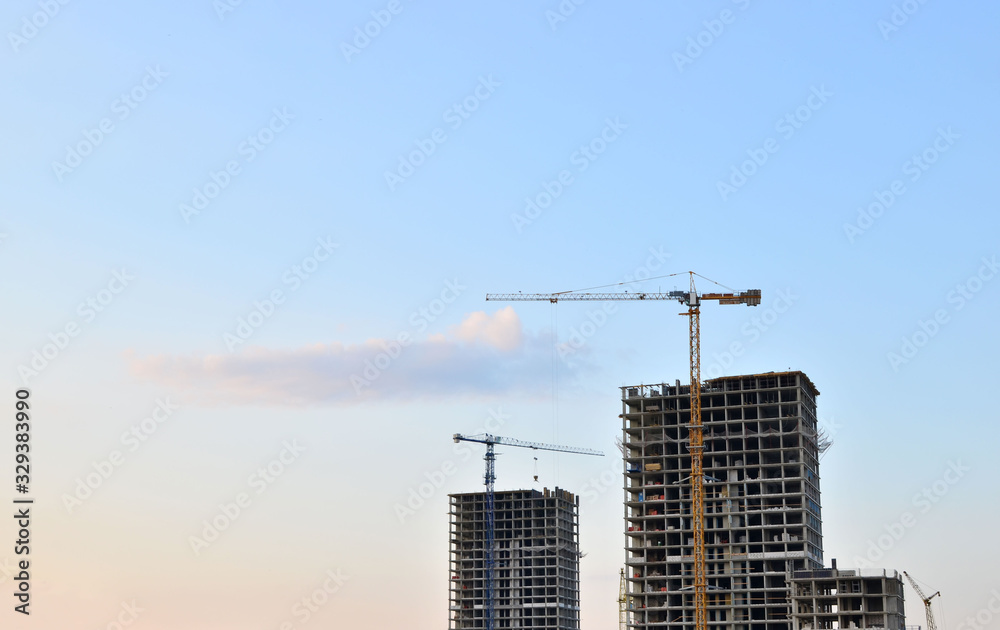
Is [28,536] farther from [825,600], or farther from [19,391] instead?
[825,600]

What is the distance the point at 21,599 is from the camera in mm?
99375

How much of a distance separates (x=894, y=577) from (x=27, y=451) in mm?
133673

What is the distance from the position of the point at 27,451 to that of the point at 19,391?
16.1 ft

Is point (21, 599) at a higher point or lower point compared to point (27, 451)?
lower

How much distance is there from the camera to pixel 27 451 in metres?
99.5

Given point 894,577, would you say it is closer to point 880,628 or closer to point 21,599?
point 880,628

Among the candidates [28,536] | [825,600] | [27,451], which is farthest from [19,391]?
[825,600]

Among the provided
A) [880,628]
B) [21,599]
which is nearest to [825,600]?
[880,628]

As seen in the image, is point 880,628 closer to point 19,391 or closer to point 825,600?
point 825,600

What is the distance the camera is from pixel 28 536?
9962 cm

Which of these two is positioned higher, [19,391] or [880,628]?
[19,391]

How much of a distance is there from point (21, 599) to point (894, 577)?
13204 cm

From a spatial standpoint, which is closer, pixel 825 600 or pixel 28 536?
pixel 28 536

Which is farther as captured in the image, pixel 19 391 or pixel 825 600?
pixel 825 600
